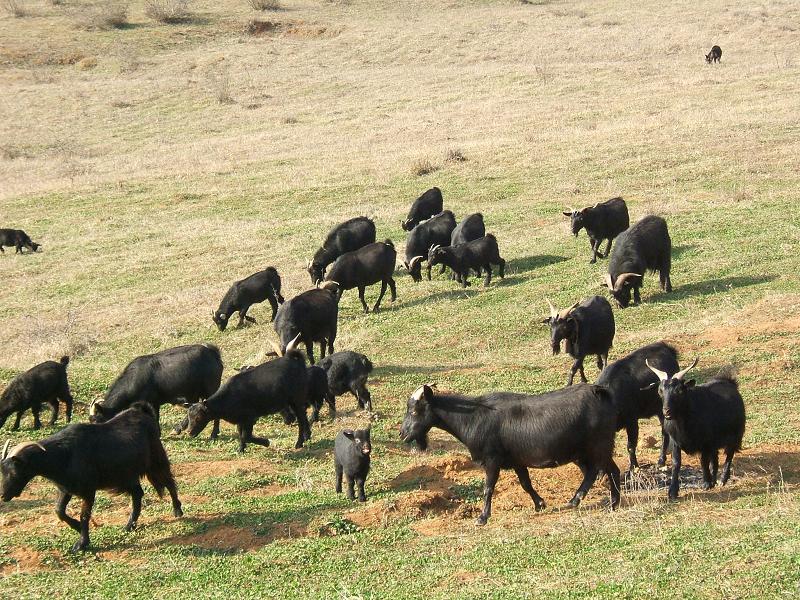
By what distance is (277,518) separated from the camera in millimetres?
11953

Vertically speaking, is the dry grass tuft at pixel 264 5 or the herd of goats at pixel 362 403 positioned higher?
the dry grass tuft at pixel 264 5

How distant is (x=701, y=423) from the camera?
38.4ft

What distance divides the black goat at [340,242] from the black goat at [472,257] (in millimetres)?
2717

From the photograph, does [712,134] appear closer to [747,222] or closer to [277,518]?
[747,222]

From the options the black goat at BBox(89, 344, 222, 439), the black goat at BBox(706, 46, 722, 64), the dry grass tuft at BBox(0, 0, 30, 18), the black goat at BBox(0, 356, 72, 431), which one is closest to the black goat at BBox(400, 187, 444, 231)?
the black goat at BBox(89, 344, 222, 439)

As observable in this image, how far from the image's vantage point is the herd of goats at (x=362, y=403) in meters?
11.4

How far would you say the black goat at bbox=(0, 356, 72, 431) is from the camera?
16.4m

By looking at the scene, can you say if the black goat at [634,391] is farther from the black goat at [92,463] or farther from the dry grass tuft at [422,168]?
the dry grass tuft at [422,168]

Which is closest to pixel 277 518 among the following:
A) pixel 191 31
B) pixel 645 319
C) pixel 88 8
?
pixel 645 319

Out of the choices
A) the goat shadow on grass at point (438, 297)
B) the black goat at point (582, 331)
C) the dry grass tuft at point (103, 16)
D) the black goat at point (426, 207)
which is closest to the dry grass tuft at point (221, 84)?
the dry grass tuft at point (103, 16)

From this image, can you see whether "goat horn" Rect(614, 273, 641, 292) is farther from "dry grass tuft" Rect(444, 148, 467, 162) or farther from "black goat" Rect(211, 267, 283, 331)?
"dry grass tuft" Rect(444, 148, 467, 162)

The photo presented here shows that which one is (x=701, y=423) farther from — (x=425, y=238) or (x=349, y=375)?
(x=425, y=238)

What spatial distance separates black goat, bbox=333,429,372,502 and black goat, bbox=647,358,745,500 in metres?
3.57

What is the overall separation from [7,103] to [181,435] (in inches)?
1799
